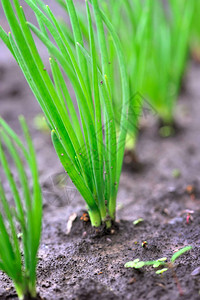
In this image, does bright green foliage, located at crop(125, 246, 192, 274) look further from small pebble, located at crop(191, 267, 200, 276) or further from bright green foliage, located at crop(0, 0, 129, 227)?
bright green foliage, located at crop(0, 0, 129, 227)

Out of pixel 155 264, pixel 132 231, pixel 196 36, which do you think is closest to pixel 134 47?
pixel 132 231

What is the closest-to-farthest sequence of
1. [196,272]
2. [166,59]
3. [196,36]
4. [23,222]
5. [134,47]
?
1. [23,222]
2. [196,272]
3. [134,47]
4. [166,59]
5. [196,36]

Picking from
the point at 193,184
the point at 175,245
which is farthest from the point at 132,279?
the point at 193,184

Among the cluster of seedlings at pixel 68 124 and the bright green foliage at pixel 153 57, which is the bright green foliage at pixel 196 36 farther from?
the cluster of seedlings at pixel 68 124

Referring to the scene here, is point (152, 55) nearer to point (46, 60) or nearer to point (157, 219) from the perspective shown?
point (157, 219)

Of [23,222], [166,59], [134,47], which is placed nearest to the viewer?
[23,222]

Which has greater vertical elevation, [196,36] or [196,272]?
[196,272]

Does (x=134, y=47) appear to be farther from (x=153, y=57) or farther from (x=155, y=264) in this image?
(x=155, y=264)
